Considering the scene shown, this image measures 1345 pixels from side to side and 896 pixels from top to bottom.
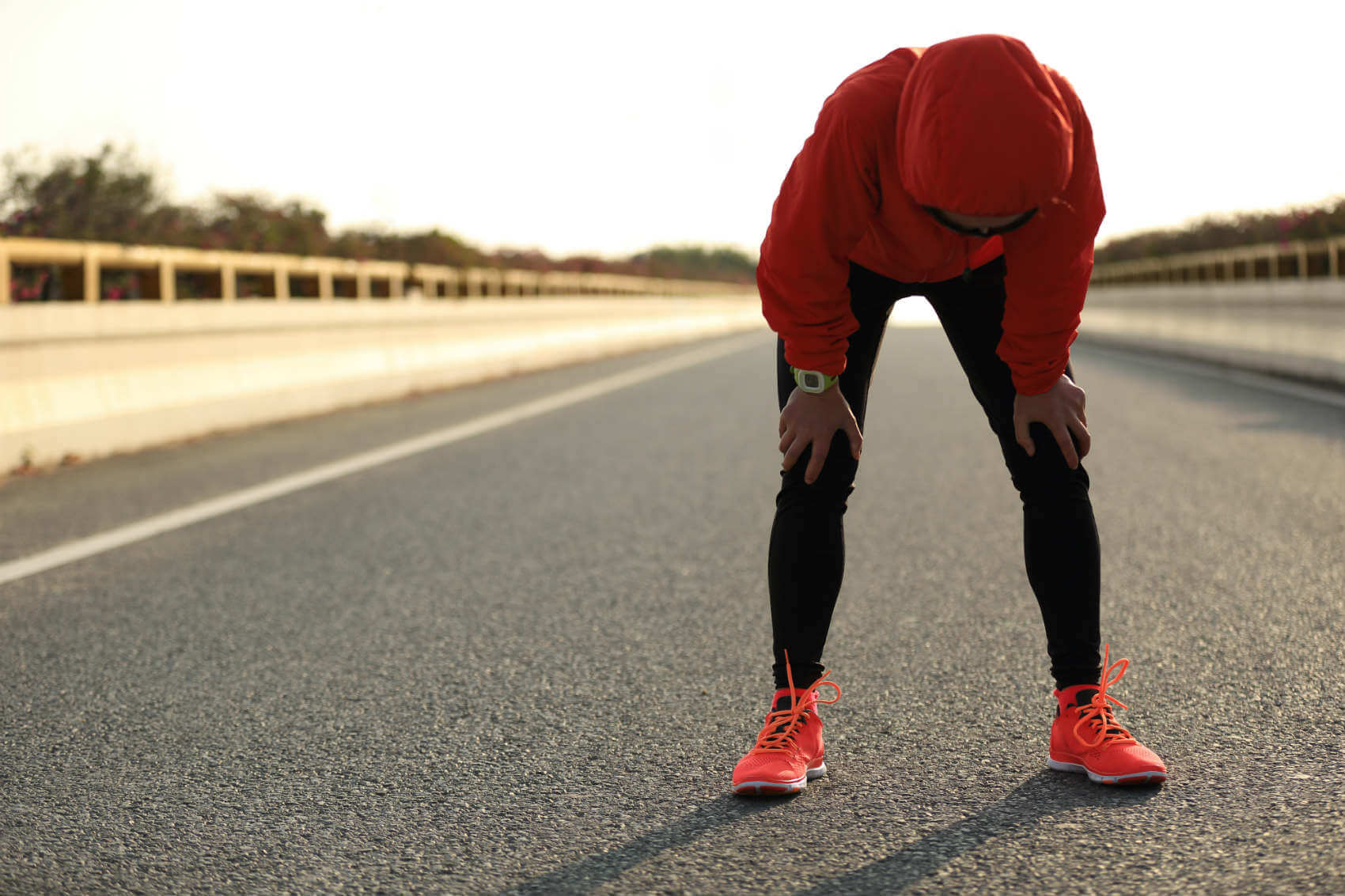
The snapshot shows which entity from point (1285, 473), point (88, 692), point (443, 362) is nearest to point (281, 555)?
point (88, 692)

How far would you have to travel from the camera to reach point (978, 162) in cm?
254

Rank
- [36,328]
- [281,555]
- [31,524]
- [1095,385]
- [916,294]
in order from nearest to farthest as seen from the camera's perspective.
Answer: [916,294] < [281,555] < [31,524] < [36,328] < [1095,385]

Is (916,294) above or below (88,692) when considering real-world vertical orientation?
above

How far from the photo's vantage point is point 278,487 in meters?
7.86

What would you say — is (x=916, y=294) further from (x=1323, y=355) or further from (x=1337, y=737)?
(x=1323, y=355)

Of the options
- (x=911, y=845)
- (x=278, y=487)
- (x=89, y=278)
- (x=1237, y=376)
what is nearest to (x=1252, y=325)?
(x=1237, y=376)

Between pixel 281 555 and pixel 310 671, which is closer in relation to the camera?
pixel 310 671

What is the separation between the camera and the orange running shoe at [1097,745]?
10.2ft

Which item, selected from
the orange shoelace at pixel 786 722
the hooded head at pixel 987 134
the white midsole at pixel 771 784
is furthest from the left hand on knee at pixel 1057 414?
the white midsole at pixel 771 784

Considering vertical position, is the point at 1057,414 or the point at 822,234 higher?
the point at 822,234

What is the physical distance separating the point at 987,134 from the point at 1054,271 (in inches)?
19.5

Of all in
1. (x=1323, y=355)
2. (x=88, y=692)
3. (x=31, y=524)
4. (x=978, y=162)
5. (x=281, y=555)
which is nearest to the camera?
(x=978, y=162)

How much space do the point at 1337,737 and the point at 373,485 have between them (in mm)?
5663

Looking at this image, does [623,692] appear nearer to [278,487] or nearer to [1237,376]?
[278,487]
